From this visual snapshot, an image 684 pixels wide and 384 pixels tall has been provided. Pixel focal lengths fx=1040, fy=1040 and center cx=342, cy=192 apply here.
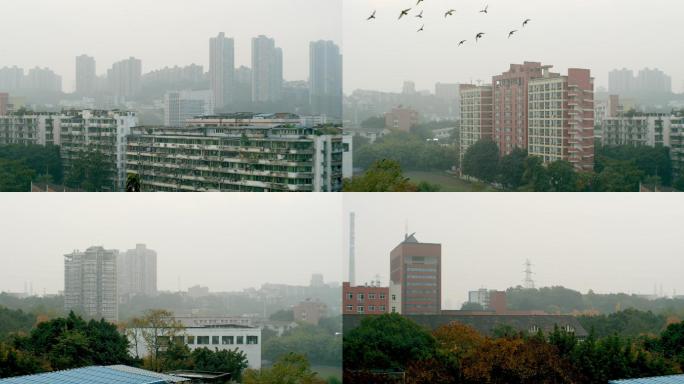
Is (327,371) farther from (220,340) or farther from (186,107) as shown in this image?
(186,107)

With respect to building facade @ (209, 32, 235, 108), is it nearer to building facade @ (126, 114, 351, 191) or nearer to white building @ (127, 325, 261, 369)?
building facade @ (126, 114, 351, 191)

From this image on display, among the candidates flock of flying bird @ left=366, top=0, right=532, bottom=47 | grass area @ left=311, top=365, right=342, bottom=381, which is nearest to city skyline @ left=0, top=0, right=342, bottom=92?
flock of flying bird @ left=366, top=0, right=532, bottom=47

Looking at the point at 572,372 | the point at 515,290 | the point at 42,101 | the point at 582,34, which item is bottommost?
the point at 572,372

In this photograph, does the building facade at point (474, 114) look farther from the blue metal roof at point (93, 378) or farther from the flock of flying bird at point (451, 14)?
the blue metal roof at point (93, 378)

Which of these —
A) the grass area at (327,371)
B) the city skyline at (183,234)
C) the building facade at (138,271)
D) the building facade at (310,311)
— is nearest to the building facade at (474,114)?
the city skyline at (183,234)

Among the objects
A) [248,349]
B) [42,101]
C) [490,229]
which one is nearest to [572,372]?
[490,229]

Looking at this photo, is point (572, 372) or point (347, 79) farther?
point (347, 79)

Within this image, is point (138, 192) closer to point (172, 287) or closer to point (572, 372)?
point (172, 287)
